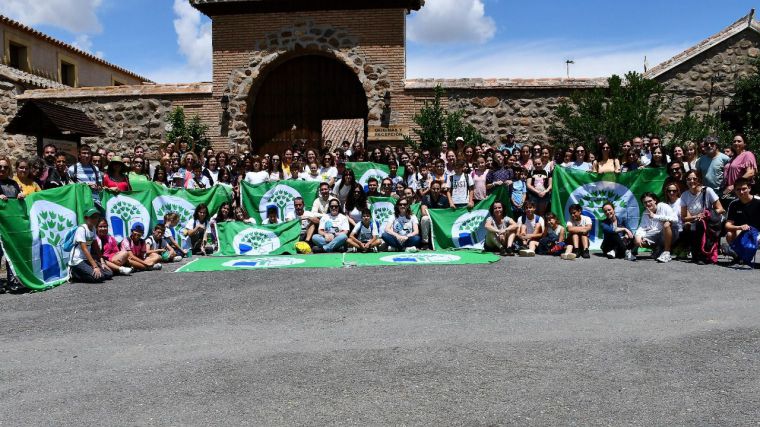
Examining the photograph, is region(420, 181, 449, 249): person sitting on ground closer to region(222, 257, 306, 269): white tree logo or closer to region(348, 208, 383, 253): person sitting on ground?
region(348, 208, 383, 253): person sitting on ground

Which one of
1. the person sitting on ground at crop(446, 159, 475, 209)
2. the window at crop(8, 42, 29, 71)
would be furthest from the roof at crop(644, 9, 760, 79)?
the window at crop(8, 42, 29, 71)

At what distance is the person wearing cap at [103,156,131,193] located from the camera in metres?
10.9

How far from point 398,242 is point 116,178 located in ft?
16.7

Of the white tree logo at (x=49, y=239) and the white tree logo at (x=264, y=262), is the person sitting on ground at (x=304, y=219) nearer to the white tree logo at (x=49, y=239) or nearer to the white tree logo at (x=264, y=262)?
the white tree logo at (x=264, y=262)

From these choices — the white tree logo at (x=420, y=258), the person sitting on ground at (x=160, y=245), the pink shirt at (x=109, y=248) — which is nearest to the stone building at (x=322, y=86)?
the white tree logo at (x=420, y=258)

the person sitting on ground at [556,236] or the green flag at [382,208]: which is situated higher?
the green flag at [382,208]

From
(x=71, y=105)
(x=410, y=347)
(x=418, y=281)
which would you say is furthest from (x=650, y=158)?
(x=71, y=105)

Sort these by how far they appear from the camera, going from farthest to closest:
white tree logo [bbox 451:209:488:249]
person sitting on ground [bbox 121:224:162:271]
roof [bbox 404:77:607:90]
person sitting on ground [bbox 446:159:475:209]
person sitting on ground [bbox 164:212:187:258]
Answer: roof [bbox 404:77:607:90] → person sitting on ground [bbox 446:159:475:209] → white tree logo [bbox 451:209:488:249] → person sitting on ground [bbox 164:212:187:258] → person sitting on ground [bbox 121:224:162:271]

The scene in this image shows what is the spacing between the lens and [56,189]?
360 inches

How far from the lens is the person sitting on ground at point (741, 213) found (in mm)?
9180

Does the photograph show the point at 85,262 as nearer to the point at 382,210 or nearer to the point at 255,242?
the point at 255,242

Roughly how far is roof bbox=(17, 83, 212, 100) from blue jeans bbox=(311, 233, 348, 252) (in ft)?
27.2

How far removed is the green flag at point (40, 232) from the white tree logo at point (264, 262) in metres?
2.32

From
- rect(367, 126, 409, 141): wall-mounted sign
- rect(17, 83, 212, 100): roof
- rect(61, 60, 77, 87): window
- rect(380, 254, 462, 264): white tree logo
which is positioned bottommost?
rect(380, 254, 462, 264): white tree logo
